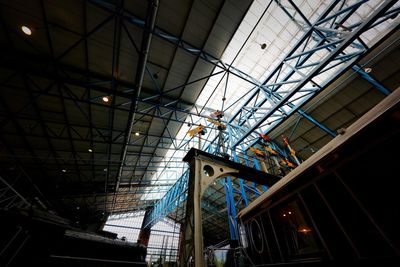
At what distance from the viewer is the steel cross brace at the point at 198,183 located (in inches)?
125

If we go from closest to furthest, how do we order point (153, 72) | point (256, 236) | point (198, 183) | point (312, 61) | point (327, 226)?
point (327, 226) < point (198, 183) < point (256, 236) < point (153, 72) < point (312, 61)

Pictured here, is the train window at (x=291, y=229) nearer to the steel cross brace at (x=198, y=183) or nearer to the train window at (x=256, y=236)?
the train window at (x=256, y=236)

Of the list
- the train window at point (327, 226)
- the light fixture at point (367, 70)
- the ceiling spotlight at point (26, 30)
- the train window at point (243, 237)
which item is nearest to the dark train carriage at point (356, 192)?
the train window at point (327, 226)

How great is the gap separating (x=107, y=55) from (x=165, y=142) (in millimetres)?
7681

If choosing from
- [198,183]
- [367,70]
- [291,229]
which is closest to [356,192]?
[291,229]

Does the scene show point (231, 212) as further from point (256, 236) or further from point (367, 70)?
point (367, 70)

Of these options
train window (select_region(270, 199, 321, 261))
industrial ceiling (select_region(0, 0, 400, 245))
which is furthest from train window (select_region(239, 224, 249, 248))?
industrial ceiling (select_region(0, 0, 400, 245))

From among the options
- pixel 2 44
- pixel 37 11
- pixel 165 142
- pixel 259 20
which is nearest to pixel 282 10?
pixel 259 20

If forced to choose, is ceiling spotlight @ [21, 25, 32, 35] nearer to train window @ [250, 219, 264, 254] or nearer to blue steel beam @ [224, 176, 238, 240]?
train window @ [250, 219, 264, 254]

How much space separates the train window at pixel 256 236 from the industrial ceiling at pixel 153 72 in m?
6.27

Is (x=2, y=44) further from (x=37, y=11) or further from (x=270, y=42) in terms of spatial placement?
(x=270, y=42)

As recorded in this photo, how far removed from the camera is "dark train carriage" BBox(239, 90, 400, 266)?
6.60ft

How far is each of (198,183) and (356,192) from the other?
2.93m

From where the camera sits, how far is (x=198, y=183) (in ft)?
12.8
